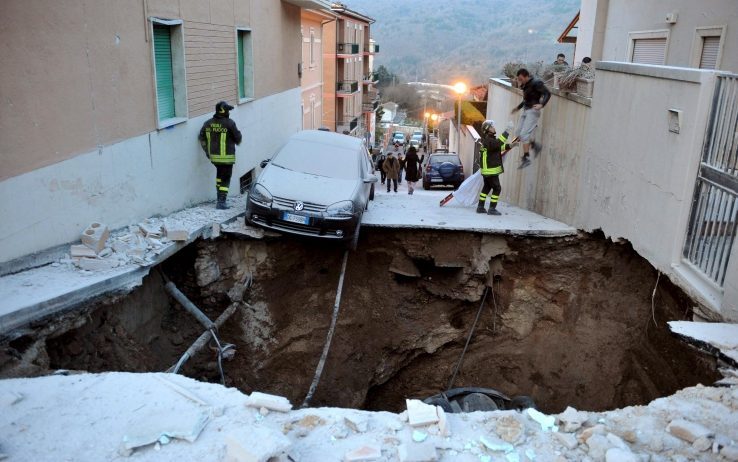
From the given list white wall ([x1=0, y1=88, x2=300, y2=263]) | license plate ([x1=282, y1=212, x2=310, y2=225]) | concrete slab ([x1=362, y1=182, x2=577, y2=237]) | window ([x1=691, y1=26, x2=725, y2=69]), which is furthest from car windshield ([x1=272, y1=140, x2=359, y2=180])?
window ([x1=691, y1=26, x2=725, y2=69])

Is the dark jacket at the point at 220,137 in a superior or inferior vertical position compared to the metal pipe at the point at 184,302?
superior

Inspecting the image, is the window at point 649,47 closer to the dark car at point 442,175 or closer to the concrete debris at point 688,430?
the dark car at point 442,175

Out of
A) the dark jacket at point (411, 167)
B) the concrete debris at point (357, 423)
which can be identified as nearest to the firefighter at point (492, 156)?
the concrete debris at point (357, 423)

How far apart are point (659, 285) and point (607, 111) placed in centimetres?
287

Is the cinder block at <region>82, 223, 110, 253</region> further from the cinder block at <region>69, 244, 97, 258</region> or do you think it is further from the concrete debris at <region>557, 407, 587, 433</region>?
the concrete debris at <region>557, 407, 587, 433</region>

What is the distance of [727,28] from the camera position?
966cm

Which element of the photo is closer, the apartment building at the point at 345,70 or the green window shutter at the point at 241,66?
the green window shutter at the point at 241,66

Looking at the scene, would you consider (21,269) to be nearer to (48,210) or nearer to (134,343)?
(48,210)

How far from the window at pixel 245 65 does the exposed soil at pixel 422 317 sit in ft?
18.1

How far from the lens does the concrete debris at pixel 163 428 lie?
13.4ft

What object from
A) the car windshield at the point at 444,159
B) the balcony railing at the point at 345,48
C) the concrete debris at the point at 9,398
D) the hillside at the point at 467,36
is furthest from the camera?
the hillside at the point at 467,36

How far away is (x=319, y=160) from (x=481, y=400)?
4925mm

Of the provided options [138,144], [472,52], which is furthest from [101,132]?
[472,52]

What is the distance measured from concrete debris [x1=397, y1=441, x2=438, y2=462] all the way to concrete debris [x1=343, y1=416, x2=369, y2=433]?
0.41m
